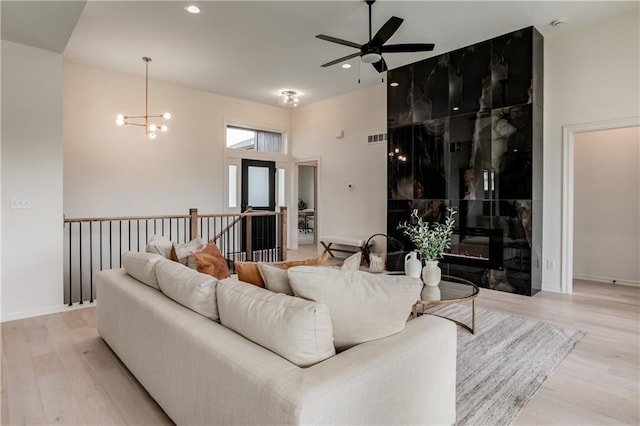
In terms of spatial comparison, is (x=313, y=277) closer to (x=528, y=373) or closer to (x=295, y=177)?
(x=528, y=373)

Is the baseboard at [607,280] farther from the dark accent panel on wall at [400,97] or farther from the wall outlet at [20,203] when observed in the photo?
the wall outlet at [20,203]

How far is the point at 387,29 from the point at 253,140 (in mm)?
4976

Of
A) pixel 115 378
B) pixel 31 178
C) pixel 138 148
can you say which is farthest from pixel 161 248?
pixel 138 148

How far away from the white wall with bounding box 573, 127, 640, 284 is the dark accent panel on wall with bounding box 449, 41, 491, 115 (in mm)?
1824

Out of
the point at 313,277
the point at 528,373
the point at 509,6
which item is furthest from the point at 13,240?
the point at 509,6

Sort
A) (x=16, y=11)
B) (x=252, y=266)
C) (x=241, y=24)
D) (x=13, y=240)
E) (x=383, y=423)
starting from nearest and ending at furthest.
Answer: (x=383, y=423) < (x=252, y=266) < (x=16, y=11) < (x=13, y=240) < (x=241, y=24)

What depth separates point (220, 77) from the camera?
6250 mm

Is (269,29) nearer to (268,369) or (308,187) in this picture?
(268,369)

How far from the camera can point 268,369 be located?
1291 millimetres

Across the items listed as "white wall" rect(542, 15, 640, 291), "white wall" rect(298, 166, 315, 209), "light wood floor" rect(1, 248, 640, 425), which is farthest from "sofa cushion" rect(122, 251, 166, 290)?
"white wall" rect(298, 166, 315, 209)

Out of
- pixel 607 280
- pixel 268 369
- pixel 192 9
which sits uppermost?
pixel 192 9

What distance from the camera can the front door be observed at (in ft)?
25.5

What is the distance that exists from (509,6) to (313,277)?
4.13m

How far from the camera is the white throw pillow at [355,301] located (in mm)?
1525
